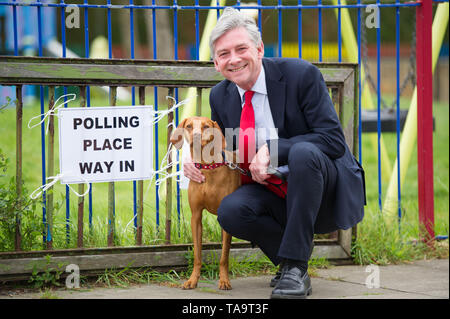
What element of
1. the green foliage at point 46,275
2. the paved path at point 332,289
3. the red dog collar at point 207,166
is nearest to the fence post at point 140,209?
the paved path at point 332,289

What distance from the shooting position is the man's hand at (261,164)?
2955mm

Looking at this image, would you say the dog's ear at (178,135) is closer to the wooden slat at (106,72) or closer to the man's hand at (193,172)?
the man's hand at (193,172)

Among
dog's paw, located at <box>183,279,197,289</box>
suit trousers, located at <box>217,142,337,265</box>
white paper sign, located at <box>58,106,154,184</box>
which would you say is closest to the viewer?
suit trousers, located at <box>217,142,337,265</box>

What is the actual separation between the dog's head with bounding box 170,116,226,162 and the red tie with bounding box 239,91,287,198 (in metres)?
0.10

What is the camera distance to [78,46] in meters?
14.5

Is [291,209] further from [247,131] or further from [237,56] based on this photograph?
[237,56]

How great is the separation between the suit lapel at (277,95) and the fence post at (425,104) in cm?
164

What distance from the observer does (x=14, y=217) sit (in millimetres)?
3285

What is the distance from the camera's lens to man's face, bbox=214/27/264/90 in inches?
116

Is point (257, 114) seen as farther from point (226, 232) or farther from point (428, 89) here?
point (428, 89)

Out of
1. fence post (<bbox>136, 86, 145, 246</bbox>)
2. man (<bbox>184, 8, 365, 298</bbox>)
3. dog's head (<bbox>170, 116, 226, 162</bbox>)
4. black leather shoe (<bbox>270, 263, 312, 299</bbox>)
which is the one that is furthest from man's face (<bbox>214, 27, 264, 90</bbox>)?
black leather shoe (<bbox>270, 263, 312, 299</bbox>)

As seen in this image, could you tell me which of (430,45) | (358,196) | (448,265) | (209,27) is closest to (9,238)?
(358,196)

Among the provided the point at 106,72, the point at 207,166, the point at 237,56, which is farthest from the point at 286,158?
the point at 106,72
